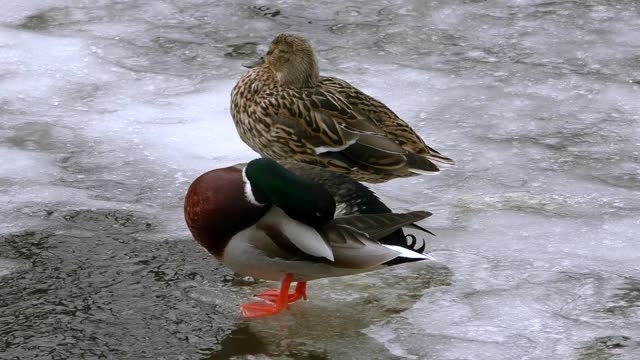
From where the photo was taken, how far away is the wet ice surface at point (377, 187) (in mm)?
4039

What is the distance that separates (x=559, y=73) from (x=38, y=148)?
2.85 m

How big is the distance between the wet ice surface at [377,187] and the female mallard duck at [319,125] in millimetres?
259

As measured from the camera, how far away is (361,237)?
4066mm

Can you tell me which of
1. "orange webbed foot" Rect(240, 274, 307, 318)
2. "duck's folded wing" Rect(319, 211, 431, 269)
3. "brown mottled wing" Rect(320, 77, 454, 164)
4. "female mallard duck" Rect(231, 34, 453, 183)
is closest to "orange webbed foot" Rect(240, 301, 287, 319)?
"orange webbed foot" Rect(240, 274, 307, 318)

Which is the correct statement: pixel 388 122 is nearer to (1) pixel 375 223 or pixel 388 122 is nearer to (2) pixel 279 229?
(1) pixel 375 223

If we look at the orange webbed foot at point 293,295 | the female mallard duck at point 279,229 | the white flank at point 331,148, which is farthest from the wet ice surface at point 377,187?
the white flank at point 331,148

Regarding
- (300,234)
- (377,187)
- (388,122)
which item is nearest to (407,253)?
(300,234)

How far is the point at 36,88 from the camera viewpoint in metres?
6.24

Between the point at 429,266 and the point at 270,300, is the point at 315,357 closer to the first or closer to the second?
the point at 270,300

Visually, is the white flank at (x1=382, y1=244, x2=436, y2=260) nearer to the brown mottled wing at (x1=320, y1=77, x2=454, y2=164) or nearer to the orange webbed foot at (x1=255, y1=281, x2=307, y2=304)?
the orange webbed foot at (x1=255, y1=281, x2=307, y2=304)

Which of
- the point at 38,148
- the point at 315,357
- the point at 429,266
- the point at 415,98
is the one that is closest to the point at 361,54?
the point at 415,98

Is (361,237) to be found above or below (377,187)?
above

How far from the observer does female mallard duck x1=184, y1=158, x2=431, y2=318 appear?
3.97 m

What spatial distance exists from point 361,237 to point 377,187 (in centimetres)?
135
